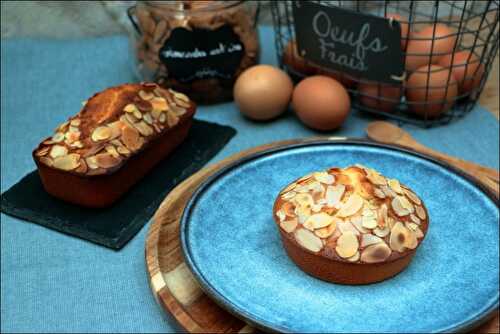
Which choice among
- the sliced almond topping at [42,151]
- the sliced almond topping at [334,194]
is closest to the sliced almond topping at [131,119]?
the sliced almond topping at [42,151]

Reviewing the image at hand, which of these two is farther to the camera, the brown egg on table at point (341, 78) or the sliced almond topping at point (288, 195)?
the brown egg on table at point (341, 78)

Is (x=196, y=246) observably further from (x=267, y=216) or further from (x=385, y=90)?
(x=385, y=90)

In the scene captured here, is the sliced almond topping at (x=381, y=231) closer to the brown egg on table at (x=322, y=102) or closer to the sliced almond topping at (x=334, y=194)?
the sliced almond topping at (x=334, y=194)

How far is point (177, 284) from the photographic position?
64cm

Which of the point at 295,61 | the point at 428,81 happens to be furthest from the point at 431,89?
the point at 295,61

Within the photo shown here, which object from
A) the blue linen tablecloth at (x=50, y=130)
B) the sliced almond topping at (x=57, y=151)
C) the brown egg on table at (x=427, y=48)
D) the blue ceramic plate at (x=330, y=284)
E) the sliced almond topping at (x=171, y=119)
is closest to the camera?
the blue ceramic plate at (x=330, y=284)

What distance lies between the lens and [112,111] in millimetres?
845

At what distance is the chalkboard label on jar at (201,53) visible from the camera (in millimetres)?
1028

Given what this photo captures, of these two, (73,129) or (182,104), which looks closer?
(73,129)

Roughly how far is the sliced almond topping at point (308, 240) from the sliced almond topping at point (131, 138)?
31 centimetres

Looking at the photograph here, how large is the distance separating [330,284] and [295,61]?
0.57 metres

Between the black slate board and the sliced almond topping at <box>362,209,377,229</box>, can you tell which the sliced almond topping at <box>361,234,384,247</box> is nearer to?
the sliced almond topping at <box>362,209,377,229</box>

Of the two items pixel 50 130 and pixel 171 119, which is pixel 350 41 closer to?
pixel 171 119

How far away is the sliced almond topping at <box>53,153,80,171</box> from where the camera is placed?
30.6 inches
